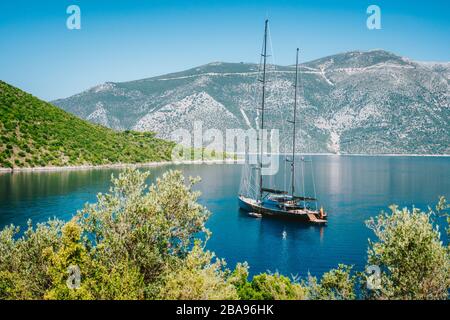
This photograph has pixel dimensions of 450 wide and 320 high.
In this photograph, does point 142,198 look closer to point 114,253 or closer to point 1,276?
point 114,253

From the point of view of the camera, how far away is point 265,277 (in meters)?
26.5

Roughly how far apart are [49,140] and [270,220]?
9350cm

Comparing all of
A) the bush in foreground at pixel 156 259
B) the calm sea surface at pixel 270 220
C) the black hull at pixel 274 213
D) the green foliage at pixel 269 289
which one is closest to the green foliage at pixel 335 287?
the bush in foreground at pixel 156 259

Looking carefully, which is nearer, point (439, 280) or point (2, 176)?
point (439, 280)

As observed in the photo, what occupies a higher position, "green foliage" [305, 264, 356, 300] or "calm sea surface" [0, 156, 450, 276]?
"green foliage" [305, 264, 356, 300]

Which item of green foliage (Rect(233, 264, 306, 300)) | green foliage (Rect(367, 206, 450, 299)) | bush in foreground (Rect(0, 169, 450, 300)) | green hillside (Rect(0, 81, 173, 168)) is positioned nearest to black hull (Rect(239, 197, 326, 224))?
green foliage (Rect(233, 264, 306, 300))

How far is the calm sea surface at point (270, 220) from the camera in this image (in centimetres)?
4366

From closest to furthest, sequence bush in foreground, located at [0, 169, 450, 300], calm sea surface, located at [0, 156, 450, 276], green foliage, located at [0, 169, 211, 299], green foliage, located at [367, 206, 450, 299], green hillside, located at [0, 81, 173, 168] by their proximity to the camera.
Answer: bush in foreground, located at [0, 169, 450, 300] → green foliage, located at [0, 169, 211, 299] → green foliage, located at [367, 206, 450, 299] → calm sea surface, located at [0, 156, 450, 276] → green hillside, located at [0, 81, 173, 168]

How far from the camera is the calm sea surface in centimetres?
4366

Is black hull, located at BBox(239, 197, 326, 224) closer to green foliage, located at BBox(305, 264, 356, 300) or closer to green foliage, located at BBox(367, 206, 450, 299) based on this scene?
green foliage, located at BBox(305, 264, 356, 300)

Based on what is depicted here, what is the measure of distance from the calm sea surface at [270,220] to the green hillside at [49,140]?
39.7ft

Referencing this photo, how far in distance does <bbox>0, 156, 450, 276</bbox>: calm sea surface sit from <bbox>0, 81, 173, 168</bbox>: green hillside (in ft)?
39.7
